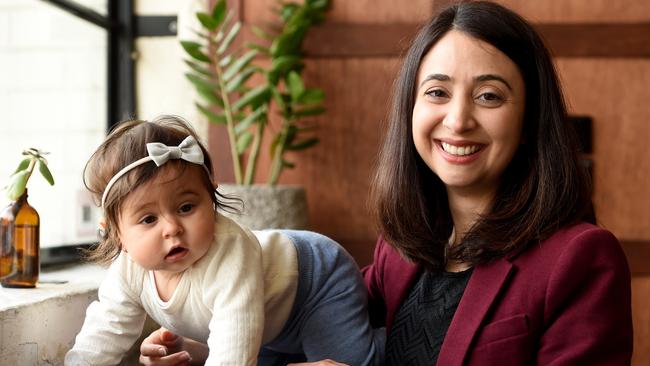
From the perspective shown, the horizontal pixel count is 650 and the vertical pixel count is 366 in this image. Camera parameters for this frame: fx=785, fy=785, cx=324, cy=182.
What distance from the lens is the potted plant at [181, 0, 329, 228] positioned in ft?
9.43

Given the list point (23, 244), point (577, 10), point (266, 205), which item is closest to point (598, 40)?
point (577, 10)

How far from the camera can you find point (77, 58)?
2.86 m

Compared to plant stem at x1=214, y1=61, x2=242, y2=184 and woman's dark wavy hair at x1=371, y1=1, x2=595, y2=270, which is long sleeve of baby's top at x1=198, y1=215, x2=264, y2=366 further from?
plant stem at x1=214, y1=61, x2=242, y2=184

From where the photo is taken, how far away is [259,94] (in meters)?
2.92

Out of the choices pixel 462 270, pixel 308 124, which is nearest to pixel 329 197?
pixel 308 124

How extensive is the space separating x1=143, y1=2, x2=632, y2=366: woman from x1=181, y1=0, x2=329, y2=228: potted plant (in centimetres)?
Result: 126

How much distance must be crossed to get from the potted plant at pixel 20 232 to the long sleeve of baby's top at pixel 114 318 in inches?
9.8

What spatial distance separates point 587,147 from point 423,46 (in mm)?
1837

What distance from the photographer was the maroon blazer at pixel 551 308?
1.30m

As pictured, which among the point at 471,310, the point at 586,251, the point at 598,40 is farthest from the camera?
the point at 598,40

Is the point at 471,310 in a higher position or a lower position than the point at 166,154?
lower

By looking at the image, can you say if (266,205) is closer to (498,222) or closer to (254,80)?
(254,80)

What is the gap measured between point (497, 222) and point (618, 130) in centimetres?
188

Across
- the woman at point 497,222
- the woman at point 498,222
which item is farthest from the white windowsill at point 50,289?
the woman at point 498,222
